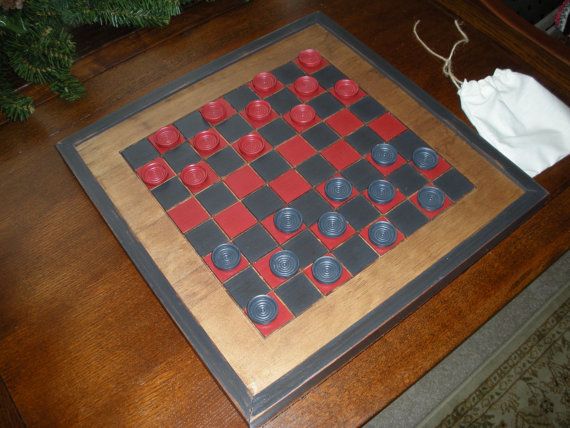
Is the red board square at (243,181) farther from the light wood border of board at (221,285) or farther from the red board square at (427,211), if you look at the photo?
the red board square at (427,211)

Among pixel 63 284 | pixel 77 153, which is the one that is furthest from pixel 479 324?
pixel 77 153

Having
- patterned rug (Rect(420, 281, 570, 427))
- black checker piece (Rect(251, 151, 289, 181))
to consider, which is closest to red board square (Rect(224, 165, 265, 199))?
black checker piece (Rect(251, 151, 289, 181))

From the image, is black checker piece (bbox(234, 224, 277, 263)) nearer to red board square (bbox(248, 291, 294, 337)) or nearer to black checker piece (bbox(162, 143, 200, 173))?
red board square (bbox(248, 291, 294, 337))

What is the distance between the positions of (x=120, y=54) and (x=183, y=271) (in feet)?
2.19

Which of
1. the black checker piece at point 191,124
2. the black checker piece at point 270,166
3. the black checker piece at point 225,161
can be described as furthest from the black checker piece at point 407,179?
the black checker piece at point 191,124

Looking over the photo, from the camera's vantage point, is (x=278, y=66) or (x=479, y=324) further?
(x=278, y=66)

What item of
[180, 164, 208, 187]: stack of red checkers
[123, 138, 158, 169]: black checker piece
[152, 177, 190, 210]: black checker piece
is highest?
[123, 138, 158, 169]: black checker piece

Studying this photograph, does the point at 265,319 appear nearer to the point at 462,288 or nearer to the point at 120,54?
the point at 462,288

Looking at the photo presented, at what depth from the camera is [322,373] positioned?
2.94 ft

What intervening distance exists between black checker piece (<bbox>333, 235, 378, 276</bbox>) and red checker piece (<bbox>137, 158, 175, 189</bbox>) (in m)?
0.40

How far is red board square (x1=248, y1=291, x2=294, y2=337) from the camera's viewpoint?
3.02 ft

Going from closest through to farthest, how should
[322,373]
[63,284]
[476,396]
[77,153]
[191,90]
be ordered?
[322,373]
[63,284]
[77,153]
[191,90]
[476,396]

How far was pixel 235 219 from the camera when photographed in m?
1.05

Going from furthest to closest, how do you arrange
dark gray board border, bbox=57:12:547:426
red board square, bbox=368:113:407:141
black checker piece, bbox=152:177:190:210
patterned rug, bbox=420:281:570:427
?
1. patterned rug, bbox=420:281:570:427
2. red board square, bbox=368:113:407:141
3. black checker piece, bbox=152:177:190:210
4. dark gray board border, bbox=57:12:547:426
